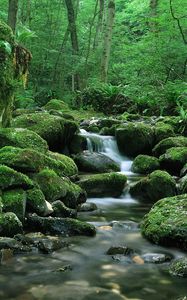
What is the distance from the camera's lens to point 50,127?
34.0ft

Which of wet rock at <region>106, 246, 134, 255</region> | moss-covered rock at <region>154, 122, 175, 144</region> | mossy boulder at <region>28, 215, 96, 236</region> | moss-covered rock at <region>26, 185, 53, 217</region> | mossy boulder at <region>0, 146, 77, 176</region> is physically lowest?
wet rock at <region>106, 246, 134, 255</region>

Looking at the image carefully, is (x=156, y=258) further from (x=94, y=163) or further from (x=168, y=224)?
(x=94, y=163)

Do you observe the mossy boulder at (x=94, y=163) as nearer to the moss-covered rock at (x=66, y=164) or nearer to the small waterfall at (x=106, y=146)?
the moss-covered rock at (x=66, y=164)

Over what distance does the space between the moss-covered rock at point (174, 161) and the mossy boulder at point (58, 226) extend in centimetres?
444

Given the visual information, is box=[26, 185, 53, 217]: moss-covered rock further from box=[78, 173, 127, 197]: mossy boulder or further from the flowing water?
box=[78, 173, 127, 197]: mossy boulder

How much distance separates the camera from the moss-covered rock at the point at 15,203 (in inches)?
214

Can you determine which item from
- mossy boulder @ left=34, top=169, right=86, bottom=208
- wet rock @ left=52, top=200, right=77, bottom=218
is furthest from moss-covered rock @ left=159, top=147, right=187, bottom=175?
wet rock @ left=52, top=200, right=77, bottom=218

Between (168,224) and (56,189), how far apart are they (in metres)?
1.95

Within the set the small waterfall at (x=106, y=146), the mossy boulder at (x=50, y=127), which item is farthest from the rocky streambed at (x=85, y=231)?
the small waterfall at (x=106, y=146)

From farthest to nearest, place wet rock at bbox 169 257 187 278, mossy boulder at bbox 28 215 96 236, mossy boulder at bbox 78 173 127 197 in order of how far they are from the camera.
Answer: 1. mossy boulder at bbox 78 173 127 197
2. mossy boulder at bbox 28 215 96 236
3. wet rock at bbox 169 257 187 278

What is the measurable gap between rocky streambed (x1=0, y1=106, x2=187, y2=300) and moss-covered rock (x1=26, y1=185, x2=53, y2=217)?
1cm

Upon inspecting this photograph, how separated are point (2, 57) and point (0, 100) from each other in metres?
0.83

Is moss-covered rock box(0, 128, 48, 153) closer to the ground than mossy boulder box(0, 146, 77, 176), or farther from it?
farther from it

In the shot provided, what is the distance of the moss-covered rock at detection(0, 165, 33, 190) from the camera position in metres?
5.73
